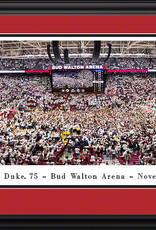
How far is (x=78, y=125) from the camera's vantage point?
11703mm

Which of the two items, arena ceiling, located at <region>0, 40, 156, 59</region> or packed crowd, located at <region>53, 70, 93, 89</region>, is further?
packed crowd, located at <region>53, 70, 93, 89</region>

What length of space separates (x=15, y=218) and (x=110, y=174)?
4.30 feet

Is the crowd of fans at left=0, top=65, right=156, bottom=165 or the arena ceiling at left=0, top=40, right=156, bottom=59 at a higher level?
the arena ceiling at left=0, top=40, right=156, bottom=59

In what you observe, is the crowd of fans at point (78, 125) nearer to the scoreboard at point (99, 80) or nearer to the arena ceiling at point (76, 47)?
the scoreboard at point (99, 80)

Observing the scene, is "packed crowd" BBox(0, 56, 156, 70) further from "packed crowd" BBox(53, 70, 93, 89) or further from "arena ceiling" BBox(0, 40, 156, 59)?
"packed crowd" BBox(53, 70, 93, 89)

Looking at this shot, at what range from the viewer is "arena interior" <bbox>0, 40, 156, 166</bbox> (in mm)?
7477

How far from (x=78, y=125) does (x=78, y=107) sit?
7875 millimetres

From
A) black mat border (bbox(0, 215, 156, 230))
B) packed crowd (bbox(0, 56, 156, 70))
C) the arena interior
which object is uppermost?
packed crowd (bbox(0, 56, 156, 70))
